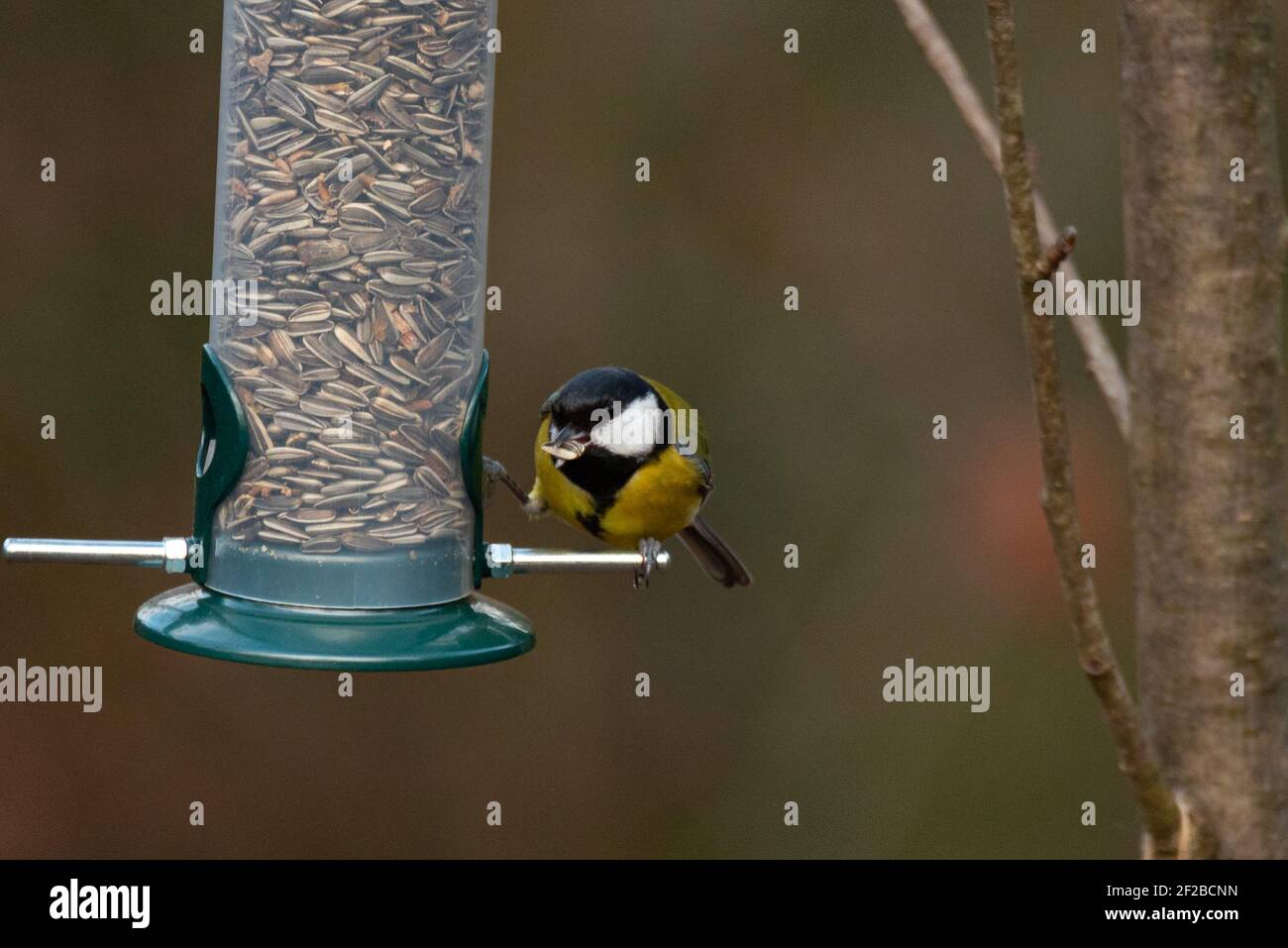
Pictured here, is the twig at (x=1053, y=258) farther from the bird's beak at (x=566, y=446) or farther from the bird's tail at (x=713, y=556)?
the bird's tail at (x=713, y=556)

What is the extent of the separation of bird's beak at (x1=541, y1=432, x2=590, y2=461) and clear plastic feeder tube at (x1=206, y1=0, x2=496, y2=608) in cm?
52

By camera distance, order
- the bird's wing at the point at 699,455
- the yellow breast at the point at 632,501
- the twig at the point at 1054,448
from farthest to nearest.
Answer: the bird's wing at the point at 699,455
the yellow breast at the point at 632,501
the twig at the point at 1054,448

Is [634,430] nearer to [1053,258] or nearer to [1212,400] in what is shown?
[1212,400]

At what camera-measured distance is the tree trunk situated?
242 cm

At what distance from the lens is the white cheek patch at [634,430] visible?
3854 millimetres

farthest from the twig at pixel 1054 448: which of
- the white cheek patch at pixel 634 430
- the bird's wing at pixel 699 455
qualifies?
the bird's wing at pixel 699 455

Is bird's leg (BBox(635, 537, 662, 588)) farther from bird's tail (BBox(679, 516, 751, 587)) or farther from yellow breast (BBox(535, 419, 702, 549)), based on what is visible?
bird's tail (BBox(679, 516, 751, 587))

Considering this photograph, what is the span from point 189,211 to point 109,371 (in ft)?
2.09

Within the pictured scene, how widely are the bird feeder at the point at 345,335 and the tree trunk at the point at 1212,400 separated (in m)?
0.97

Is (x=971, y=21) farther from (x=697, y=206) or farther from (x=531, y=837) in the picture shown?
(x=531, y=837)

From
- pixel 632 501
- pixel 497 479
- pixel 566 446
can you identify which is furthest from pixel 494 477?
pixel 632 501

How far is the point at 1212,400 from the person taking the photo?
8.04 ft

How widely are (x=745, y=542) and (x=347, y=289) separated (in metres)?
3.22
